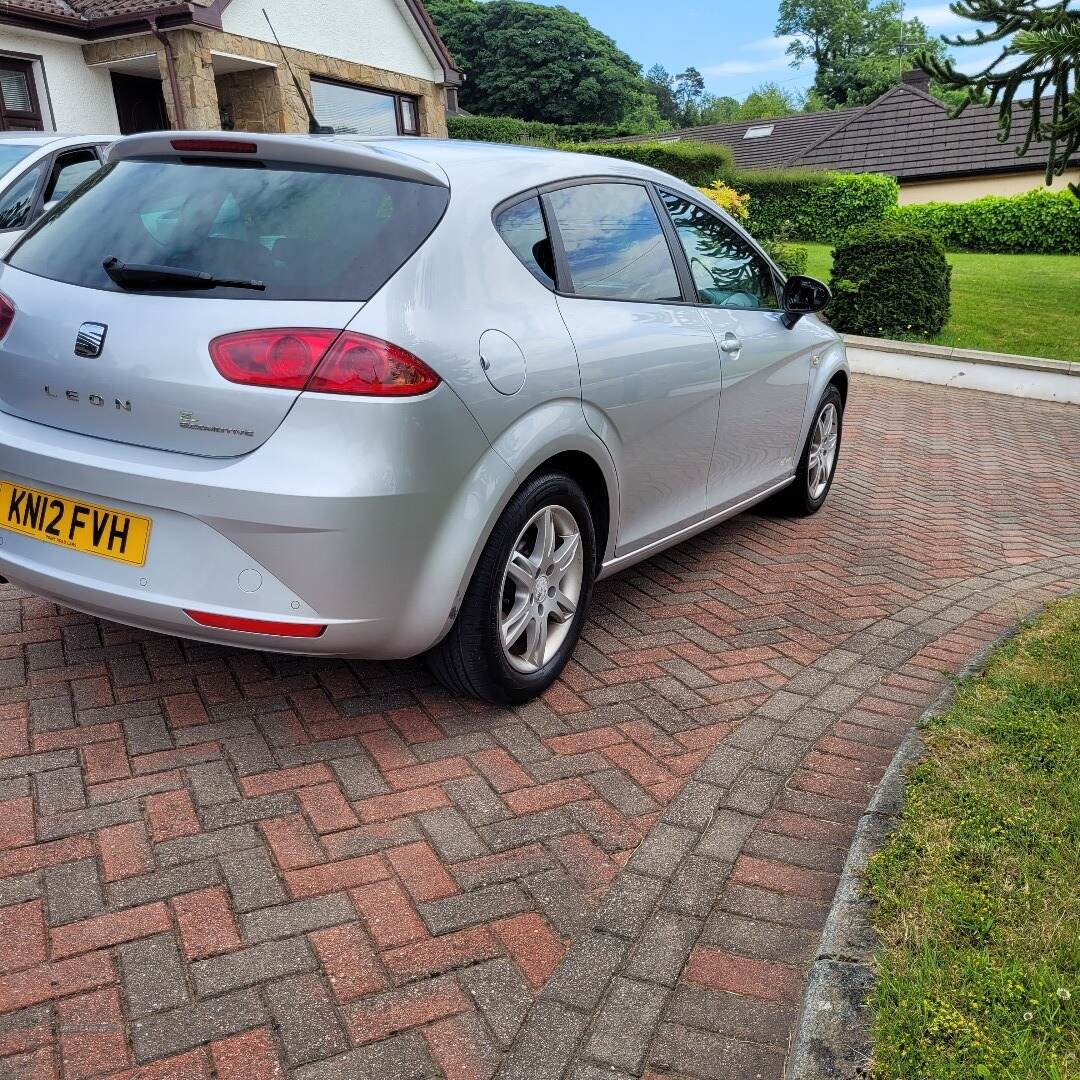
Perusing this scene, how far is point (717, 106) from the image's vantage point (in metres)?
130

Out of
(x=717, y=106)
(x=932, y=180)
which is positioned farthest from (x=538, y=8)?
(x=717, y=106)

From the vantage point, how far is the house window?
2114 cm

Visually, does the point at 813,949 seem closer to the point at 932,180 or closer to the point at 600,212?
the point at 600,212

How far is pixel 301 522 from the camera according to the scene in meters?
2.74

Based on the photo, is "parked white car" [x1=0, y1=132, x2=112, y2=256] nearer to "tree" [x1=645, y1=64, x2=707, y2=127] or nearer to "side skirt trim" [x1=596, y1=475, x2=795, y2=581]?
"side skirt trim" [x1=596, y1=475, x2=795, y2=581]

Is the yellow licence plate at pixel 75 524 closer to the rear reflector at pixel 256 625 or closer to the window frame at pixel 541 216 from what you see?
the rear reflector at pixel 256 625

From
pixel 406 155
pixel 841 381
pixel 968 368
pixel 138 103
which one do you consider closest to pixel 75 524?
pixel 406 155

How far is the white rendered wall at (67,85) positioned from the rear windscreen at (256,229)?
1519cm

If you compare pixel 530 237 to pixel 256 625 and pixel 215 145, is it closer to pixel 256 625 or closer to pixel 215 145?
pixel 215 145

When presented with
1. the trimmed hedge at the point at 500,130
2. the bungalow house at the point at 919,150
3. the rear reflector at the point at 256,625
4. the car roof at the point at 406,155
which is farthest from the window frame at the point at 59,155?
the bungalow house at the point at 919,150

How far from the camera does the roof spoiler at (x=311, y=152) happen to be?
307 cm

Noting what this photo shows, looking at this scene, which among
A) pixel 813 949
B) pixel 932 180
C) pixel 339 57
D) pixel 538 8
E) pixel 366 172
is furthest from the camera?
pixel 538 8

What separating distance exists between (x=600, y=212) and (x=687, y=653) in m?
1.72

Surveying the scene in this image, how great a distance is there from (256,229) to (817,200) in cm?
2736
